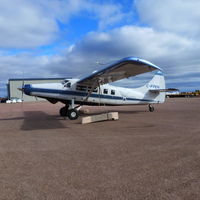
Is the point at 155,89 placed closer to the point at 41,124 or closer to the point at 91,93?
the point at 91,93

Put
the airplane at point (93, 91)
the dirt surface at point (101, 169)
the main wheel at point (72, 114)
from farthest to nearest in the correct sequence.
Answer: the main wheel at point (72, 114) → the airplane at point (93, 91) → the dirt surface at point (101, 169)

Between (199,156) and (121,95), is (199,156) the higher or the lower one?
the lower one

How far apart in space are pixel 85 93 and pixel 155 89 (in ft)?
21.4

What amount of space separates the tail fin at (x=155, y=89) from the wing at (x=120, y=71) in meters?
4.10

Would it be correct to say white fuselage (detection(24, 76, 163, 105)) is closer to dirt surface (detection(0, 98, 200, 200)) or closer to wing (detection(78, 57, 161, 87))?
wing (detection(78, 57, 161, 87))

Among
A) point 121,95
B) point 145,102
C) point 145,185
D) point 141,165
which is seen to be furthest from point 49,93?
point 145,185

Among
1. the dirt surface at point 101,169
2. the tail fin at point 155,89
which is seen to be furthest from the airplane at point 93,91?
the dirt surface at point 101,169

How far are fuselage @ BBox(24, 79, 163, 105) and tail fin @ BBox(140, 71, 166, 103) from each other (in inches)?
18.3

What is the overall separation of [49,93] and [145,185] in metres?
9.89

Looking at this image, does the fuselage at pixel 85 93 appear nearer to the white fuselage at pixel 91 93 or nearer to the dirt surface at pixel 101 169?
the white fuselage at pixel 91 93

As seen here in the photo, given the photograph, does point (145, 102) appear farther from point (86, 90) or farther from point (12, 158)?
point (12, 158)

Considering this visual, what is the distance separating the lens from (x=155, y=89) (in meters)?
16.3

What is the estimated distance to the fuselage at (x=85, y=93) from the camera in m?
12.0

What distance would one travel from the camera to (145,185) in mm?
3035
